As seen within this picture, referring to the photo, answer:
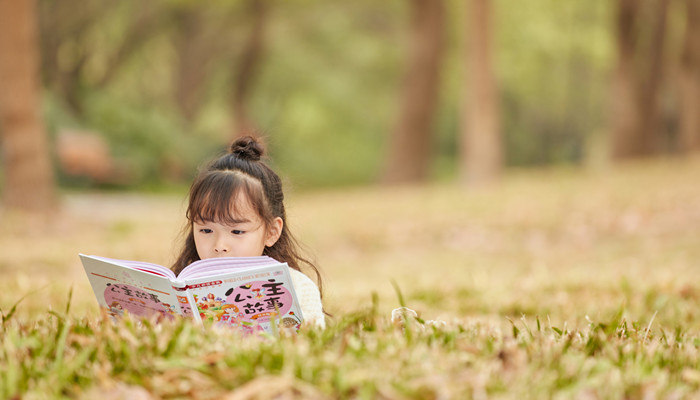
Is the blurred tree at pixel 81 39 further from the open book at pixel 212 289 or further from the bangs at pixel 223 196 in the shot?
the open book at pixel 212 289

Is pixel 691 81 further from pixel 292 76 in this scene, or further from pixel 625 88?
pixel 292 76

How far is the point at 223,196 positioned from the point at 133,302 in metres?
0.54

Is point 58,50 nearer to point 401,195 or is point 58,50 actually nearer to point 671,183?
point 401,195

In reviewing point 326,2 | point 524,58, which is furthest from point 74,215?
point 524,58

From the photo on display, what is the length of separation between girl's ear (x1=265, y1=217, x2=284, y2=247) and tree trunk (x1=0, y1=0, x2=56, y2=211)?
25.6 feet

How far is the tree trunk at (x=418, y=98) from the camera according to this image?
17000 millimetres

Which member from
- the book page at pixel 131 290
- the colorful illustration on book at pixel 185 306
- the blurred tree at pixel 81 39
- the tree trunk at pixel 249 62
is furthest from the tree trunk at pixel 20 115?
the tree trunk at pixel 249 62

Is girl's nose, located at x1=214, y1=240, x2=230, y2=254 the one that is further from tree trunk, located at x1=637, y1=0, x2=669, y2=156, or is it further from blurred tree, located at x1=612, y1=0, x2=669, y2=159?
tree trunk, located at x1=637, y1=0, x2=669, y2=156

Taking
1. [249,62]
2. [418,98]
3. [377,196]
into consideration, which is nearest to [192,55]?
[249,62]

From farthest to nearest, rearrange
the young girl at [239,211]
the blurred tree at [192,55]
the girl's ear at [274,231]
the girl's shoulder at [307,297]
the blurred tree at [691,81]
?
the blurred tree at [192,55]
the blurred tree at [691,81]
the girl's ear at [274,231]
the young girl at [239,211]
the girl's shoulder at [307,297]

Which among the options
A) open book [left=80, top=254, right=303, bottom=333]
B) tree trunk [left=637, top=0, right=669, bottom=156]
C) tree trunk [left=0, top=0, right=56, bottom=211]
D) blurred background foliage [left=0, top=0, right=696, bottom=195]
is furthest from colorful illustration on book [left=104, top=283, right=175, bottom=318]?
tree trunk [left=637, top=0, right=669, bottom=156]

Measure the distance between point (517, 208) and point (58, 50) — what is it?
60.8 ft

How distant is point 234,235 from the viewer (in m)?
2.90

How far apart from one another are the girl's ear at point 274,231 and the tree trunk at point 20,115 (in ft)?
25.6
